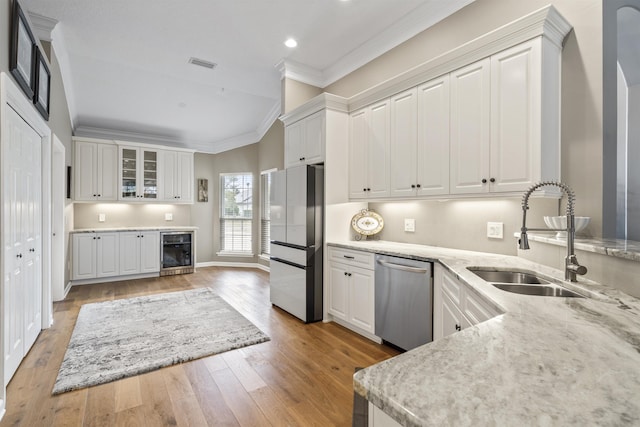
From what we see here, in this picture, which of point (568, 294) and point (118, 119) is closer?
point (568, 294)

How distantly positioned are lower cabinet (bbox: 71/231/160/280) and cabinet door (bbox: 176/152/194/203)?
3.16 feet

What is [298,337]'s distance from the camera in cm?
315

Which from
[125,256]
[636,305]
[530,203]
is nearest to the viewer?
[636,305]

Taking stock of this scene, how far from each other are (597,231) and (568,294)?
80cm

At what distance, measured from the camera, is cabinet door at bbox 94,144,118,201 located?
5.71 meters

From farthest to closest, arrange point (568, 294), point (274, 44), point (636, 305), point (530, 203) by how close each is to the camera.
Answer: point (274, 44), point (530, 203), point (568, 294), point (636, 305)

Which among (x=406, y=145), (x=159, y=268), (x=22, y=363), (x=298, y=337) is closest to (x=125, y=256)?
(x=159, y=268)

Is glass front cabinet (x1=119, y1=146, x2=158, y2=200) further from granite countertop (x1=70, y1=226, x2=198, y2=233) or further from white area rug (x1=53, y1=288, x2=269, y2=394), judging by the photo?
white area rug (x1=53, y1=288, x2=269, y2=394)

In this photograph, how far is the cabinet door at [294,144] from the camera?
3.88 metres

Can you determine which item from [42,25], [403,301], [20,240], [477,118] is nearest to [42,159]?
[20,240]

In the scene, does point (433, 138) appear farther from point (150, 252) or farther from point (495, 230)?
point (150, 252)

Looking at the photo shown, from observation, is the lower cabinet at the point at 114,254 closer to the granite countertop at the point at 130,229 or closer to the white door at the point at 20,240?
the granite countertop at the point at 130,229

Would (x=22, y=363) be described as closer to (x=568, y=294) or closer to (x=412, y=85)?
(x=568, y=294)

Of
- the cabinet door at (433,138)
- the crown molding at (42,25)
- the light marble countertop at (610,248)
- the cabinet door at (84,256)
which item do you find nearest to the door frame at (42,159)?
the crown molding at (42,25)
